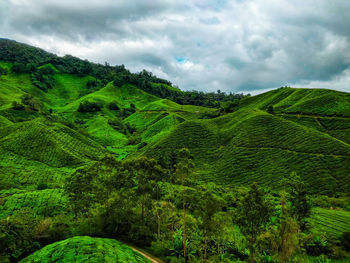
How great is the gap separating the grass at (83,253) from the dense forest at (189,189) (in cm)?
13

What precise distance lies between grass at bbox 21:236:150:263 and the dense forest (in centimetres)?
13

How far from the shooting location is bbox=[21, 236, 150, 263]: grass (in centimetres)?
2200

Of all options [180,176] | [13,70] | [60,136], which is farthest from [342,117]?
[13,70]

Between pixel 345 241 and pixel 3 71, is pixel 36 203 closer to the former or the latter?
pixel 345 241

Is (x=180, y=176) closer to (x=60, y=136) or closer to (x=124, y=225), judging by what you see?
(x=124, y=225)

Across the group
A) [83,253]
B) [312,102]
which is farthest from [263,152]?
[83,253]

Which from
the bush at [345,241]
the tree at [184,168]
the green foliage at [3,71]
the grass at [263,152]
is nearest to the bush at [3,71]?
the green foliage at [3,71]

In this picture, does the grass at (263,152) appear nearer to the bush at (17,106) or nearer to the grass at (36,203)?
the grass at (36,203)

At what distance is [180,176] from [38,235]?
23.6 meters

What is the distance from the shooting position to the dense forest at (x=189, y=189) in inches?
946

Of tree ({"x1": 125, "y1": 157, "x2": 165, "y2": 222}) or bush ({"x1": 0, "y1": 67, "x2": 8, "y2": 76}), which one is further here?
bush ({"x1": 0, "y1": 67, "x2": 8, "y2": 76})

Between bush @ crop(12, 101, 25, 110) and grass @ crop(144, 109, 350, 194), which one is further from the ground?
bush @ crop(12, 101, 25, 110)

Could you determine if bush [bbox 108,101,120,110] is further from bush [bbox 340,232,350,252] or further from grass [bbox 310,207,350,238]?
bush [bbox 340,232,350,252]

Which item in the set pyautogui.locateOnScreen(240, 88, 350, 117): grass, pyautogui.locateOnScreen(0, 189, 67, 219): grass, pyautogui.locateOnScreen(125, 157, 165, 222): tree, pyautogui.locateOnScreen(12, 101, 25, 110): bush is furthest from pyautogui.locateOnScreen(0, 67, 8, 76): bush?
pyautogui.locateOnScreen(240, 88, 350, 117): grass
